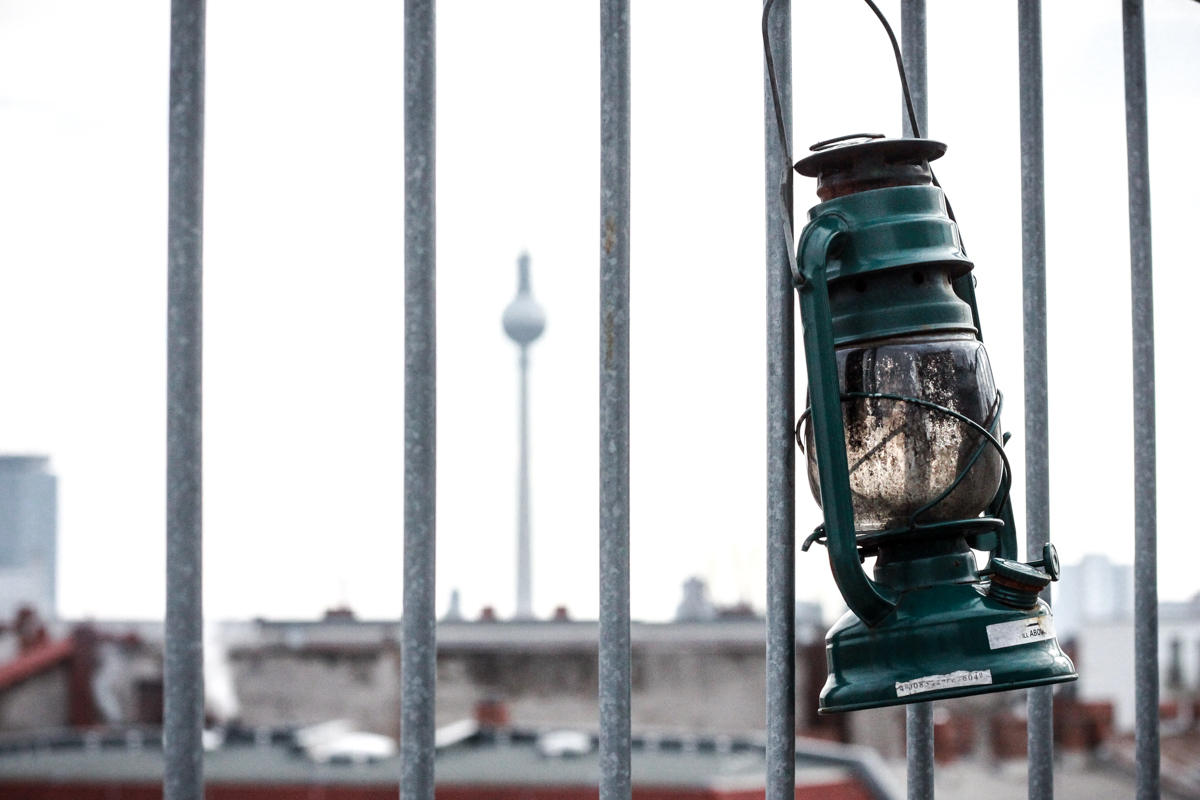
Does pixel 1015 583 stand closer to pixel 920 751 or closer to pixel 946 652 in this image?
pixel 946 652

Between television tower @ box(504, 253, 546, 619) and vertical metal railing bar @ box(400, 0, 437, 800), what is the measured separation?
5231 cm

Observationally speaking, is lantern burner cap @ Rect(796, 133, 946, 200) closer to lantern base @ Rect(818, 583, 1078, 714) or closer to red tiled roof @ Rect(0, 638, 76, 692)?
lantern base @ Rect(818, 583, 1078, 714)

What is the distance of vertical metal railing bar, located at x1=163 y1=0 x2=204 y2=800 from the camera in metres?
1.34

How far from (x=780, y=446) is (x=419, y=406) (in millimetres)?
468

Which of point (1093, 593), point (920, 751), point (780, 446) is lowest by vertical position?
point (1093, 593)

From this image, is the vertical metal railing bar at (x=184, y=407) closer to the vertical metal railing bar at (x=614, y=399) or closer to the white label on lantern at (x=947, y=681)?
the vertical metal railing bar at (x=614, y=399)

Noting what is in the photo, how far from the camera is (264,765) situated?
17203 mm

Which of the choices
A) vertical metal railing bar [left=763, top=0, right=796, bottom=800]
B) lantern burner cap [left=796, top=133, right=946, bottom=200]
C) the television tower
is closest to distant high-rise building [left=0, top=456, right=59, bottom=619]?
the television tower

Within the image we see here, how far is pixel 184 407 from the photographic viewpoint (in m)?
1.37

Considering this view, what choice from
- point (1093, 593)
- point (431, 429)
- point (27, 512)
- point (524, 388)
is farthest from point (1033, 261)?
point (27, 512)

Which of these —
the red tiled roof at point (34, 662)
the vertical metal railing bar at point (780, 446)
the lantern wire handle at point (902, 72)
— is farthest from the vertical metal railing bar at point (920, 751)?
the red tiled roof at point (34, 662)

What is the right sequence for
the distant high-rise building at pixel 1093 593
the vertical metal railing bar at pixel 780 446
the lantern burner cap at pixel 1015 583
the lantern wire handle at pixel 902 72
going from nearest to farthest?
the lantern burner cap at pixel 1015 583 < the vertical metal railing bar at pixel 780 446 < the lantern wire handle at pixel 902 72 < the distant high-rise building at pixel 1093 593

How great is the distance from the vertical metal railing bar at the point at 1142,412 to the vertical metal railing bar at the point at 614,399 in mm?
947

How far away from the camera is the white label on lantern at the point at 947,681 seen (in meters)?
1.40
